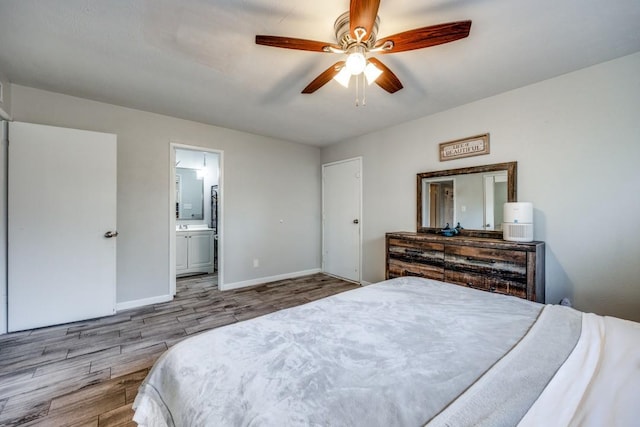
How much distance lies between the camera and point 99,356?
211cm

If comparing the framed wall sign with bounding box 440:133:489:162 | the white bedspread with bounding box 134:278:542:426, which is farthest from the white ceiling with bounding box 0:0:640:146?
the white bedspread with bounding box 134:278:542:426

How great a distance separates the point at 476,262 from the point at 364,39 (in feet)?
A: 6.91

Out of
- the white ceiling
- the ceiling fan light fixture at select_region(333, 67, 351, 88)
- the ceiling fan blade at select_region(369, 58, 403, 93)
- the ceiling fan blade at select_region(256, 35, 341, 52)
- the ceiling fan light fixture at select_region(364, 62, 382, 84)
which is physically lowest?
the ceiling fan light fixture at select_region(333, 67, 351, 88)

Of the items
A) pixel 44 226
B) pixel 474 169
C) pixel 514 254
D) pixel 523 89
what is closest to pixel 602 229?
pixel 514 254

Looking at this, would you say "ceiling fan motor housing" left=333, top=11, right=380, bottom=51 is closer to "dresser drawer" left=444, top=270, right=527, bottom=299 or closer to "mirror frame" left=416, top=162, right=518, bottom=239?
"mirror frame" left=416, top=162, right=518, bottom=239

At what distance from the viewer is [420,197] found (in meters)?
3.33

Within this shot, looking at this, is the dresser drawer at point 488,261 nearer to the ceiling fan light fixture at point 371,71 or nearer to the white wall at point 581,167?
the white wall at point 581,167

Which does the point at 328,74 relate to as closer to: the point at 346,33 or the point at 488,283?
the point at 346,33

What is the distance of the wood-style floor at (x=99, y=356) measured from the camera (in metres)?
1.54

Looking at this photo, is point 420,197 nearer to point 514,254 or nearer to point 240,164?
point 514,254

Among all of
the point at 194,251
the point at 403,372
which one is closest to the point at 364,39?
the point at 403,372

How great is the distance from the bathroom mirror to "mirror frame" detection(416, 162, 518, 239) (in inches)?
179

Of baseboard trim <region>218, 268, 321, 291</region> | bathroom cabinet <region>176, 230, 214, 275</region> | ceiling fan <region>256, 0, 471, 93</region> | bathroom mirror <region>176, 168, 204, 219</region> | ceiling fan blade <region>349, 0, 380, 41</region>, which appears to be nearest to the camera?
ceiling fan blade <region>349, 0, 380, 41</region>

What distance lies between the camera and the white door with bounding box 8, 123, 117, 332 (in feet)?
8.16
